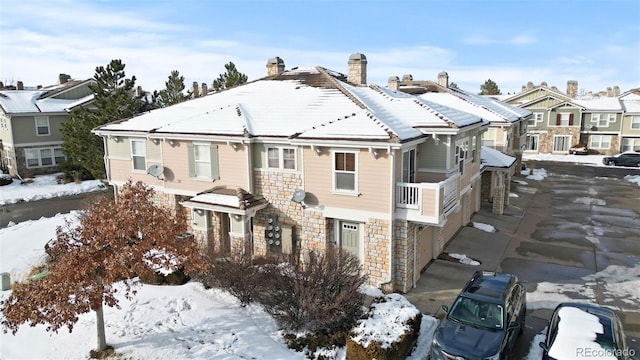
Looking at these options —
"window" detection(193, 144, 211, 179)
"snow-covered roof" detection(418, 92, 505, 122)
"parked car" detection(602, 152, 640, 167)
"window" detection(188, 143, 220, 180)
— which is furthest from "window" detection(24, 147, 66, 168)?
"parked car" detection(602, 152, 640, 167)

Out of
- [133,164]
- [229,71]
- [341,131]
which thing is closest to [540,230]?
[341,131]

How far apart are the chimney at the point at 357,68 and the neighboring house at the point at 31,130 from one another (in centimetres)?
2807

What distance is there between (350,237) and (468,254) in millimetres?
6340

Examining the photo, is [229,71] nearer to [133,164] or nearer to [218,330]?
[133,164]

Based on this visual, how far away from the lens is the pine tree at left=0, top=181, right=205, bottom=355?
10297 mm

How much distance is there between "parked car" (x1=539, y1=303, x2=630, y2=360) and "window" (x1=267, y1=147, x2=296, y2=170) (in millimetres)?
10120

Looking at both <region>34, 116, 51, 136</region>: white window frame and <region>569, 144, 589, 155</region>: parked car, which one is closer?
<region>34, 116, 51, 136</region>: white window frame

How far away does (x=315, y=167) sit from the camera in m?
16.3

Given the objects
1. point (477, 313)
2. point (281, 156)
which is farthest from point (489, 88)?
point (477, 313)

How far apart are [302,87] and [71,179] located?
87.0ft

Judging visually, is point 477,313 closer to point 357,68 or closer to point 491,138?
point 357,68

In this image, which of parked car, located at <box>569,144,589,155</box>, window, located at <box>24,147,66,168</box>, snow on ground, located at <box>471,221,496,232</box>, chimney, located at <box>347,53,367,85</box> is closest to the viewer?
chimney, located at <box>347,53,367,85</box>

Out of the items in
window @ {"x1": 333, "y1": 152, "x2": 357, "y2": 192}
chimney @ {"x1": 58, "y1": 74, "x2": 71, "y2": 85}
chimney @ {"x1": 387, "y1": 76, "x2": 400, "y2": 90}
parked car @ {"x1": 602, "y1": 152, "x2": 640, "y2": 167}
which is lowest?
parked car @ {"x1": 602, "y1": 152, "x2": 640, "y2": 167}

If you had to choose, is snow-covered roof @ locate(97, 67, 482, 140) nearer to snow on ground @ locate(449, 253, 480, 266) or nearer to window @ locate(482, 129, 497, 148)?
snow on ground @ locate(449, 253, 480, 266)
